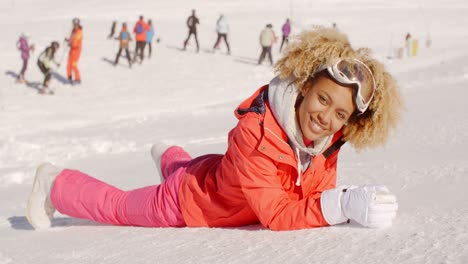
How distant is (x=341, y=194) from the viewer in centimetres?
230

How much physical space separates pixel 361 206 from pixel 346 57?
0.57 m

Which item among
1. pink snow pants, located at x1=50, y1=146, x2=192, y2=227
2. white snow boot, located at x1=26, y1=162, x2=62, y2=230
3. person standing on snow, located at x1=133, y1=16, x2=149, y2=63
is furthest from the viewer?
person standing on snow, located at x1=133, y1=16, x2=149, y2=63

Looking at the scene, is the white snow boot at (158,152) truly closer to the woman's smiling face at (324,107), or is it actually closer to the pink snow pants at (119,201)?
the pink snow pants at (119,201)

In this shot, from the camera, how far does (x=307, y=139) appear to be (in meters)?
2.46

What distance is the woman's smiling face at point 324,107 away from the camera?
7.70 feet

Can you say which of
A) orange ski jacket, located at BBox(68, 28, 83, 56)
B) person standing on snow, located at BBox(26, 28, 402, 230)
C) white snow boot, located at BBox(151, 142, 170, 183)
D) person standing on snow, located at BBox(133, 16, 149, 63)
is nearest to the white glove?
person standing on snow, located at BBox(26, 28, 402, 230)

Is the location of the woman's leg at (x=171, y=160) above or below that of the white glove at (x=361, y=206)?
below

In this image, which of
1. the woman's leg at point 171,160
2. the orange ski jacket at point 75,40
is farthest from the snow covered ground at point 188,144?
the orange ski jacket at point 75,40

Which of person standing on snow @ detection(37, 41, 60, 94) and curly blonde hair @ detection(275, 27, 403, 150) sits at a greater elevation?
curly blonde hair @ detection(275, 27, 403, 150)

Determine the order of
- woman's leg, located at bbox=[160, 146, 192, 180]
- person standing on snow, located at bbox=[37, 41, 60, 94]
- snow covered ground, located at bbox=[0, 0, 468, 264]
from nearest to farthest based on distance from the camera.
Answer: snow covered ground, located at bbox=[0, 0, 468, 264] → woman's leg, located at bbox=[160, 146, 192, 180] → person standing on snow, located at bbox=[37, 41, 60, 94]

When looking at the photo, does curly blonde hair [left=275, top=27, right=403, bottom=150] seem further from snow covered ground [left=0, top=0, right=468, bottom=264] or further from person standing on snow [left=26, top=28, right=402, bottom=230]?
snow covered ground [left=0, top=0, right=468, bottom=264]

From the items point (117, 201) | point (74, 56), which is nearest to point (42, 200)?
point (117, 201)

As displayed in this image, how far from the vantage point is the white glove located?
216cm

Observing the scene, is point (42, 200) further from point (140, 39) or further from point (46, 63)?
point (140, 39)
